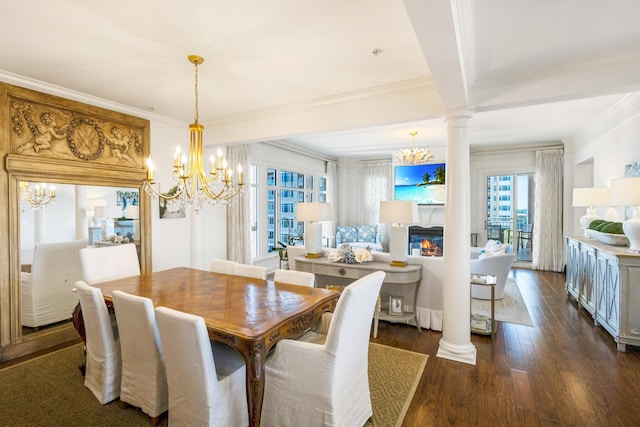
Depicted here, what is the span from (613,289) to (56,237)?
18.8 feet

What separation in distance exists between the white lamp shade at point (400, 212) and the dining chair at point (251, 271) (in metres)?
1.41

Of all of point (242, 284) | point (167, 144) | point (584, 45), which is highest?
point (584, 45)

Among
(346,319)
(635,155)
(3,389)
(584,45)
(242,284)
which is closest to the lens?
(346,319)

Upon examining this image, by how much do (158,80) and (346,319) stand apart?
9.35ft

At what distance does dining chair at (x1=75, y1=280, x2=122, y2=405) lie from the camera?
222cm

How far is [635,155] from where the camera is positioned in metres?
3.71

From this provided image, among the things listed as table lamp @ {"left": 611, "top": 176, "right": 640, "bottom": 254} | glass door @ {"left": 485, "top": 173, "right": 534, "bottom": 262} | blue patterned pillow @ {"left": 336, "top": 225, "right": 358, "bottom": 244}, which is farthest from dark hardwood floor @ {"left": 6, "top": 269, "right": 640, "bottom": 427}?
blue patterned pillow @ {"left": 336, "top": 225, "right": 358, "bottom": 244}

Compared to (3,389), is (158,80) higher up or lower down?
higher up

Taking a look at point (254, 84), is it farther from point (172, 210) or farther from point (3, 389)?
point (3, 389)

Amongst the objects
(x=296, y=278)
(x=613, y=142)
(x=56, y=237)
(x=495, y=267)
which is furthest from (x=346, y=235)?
(x=56, y=237)

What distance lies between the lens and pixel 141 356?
212 cm

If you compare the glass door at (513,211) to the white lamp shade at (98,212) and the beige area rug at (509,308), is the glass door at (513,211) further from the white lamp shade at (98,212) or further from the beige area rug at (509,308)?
the white lamp shade at (98,212)

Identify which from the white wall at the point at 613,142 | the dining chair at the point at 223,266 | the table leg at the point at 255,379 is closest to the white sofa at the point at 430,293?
the dining chair at the point at 223,266

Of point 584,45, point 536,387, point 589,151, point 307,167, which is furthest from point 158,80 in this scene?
point 589,151
